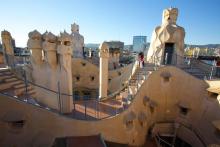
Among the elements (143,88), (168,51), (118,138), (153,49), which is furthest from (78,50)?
(118,138)

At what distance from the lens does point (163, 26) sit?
54.6 ft

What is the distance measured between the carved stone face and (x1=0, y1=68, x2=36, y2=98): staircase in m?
15.6

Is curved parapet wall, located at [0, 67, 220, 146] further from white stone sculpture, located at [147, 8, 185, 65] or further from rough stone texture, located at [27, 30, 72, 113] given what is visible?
white stone sculpture, located at [147, 8, 185, 65]

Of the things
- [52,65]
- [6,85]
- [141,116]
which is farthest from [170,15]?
[6,85]

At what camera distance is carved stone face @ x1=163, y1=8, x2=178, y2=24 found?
53.6 ft

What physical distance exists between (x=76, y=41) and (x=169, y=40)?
16.5 m

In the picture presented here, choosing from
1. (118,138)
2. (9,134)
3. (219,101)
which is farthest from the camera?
(219,101)

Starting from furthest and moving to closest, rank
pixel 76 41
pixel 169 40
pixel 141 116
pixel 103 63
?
pixel 76 41
pixel 169 40
pixel 103 63
pixel 141 116

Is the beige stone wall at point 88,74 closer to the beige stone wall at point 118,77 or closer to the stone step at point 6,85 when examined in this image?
the beige stone wall at point 118,77

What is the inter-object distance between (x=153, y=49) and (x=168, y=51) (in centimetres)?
172

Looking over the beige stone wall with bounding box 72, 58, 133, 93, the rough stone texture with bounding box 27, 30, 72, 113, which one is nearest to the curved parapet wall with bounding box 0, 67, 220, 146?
the rough stone texture with bounding box 27, 30, 72, 113

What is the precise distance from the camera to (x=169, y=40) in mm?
16109

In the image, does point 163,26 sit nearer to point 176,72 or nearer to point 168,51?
point 168,51

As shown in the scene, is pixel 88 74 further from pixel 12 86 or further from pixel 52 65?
pixel 12 86
